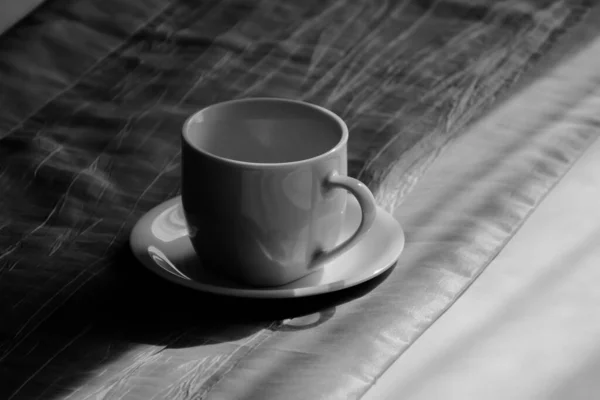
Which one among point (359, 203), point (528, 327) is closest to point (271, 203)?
point (359, 203)

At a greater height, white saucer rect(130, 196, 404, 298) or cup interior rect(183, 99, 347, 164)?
cup interior rect(183, 99, 347, 164)

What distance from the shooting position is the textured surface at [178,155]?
1.53ft

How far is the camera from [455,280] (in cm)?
54

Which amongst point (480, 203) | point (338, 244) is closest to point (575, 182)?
point (480, 203)

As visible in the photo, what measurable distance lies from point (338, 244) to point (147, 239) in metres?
0.12

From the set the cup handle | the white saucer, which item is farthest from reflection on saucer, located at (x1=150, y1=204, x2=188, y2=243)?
the cup handle

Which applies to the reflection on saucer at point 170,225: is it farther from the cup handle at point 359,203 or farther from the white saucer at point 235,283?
the cup handle at point 359,203

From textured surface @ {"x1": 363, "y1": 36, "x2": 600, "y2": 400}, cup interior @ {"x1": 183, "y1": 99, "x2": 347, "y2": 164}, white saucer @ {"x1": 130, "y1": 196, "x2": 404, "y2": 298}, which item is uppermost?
cup interior @ {"x1": 183, "y1": 99, "x2": 347, "y2": 164}

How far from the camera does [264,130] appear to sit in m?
0.55

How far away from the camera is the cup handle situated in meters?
0.50

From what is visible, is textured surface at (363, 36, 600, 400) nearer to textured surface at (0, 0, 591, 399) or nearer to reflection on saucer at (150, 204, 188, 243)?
textured surface at (0, 0, 591, 399)

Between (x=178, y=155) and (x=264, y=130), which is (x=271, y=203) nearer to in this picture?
(x=264, y=130)

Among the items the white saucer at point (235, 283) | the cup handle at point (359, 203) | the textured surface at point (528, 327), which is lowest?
the textured surface at point (528, 327)

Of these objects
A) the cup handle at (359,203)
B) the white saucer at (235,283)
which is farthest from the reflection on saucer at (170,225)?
the cup handle at (359,203)
